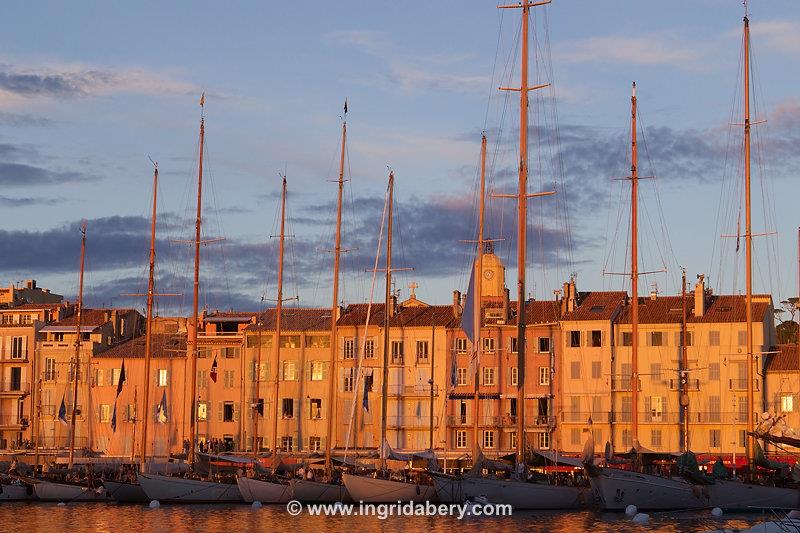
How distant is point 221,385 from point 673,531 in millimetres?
61110

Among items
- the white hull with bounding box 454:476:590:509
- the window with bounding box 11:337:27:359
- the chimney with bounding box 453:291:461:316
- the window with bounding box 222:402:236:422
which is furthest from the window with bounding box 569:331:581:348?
the window with bounding box 11:337:27:359

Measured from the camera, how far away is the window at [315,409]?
363 ft

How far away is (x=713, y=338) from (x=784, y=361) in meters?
5.07

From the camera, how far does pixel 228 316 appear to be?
122 meters

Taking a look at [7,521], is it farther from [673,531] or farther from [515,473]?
[673,531]

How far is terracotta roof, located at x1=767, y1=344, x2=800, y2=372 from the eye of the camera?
100438mm

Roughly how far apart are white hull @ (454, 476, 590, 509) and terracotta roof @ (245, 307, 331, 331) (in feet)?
147

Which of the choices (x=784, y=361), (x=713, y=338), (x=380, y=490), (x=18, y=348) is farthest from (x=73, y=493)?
(x=784, y=361)

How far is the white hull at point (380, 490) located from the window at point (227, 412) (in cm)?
4242

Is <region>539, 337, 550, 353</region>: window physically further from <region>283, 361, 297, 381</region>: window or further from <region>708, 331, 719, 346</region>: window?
<region>283, 361, 297, 381</region>: window

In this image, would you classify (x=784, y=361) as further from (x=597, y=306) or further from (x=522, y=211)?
(x=522, y=211)

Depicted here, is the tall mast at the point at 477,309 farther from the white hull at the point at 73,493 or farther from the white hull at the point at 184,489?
the white hull at the point at 73,493

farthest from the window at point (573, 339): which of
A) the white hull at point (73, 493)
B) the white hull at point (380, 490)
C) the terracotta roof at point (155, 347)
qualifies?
the white hull at point (73, 493)

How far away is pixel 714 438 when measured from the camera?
101125 millimetres
